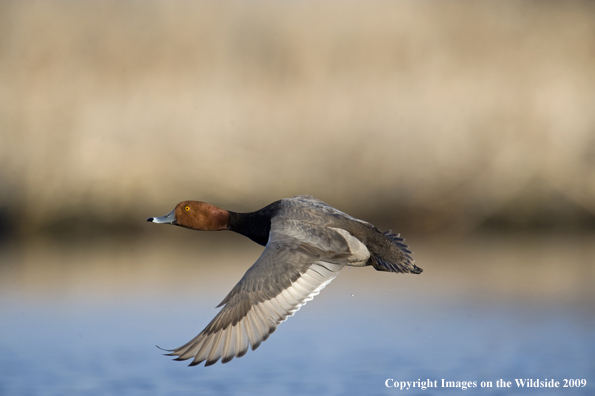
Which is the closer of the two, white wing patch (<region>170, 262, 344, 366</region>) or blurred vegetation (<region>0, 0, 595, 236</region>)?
white wing patch (<region>170, 262, 344, 366</region>)

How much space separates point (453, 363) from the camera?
20.9 ft

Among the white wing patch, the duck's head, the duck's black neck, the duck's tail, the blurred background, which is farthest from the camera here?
the blurred background

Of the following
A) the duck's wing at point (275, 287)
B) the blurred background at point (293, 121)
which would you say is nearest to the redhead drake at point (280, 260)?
the duck's wing at point (275, 287)

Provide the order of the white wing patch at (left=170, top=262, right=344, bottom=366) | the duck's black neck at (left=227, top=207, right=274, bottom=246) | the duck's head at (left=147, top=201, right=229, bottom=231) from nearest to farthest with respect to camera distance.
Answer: the white wing patch at (left=170, top=262, right=344, bottom=366) → the duck's black neck at (left=227, top=207, right=274, bottom=246) → the duck's head at (left=147, top=201, right=229, bottom=231)

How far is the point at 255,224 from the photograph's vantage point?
5.98 m

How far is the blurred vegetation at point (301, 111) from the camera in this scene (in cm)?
1369

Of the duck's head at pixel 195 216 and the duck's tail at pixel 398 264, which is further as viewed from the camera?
the duck's head at pixel 195 216

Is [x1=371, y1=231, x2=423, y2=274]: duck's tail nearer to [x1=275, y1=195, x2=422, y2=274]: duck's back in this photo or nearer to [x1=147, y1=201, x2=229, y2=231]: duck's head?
[x1=275, y1=195, x2=422, y2=274]: duck's back

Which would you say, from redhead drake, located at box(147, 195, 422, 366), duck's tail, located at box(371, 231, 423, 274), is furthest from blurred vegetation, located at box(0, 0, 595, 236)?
duck's tail, located at box(371, 231, 423, 274)

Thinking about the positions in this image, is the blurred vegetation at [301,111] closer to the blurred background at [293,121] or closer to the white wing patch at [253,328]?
the blurred background at [293,121]

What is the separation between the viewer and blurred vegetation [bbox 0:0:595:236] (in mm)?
13688

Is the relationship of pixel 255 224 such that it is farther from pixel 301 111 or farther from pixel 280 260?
pixel 301 111

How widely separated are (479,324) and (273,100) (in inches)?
329

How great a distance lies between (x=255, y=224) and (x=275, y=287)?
56.0 inches
